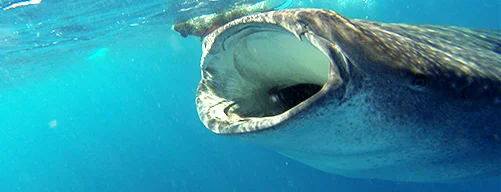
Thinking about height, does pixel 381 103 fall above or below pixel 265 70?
above

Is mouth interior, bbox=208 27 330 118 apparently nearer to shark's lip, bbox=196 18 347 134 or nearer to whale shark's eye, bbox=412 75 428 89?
shark's lip, bbox=196 18 347 134

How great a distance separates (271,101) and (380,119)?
1091 mm

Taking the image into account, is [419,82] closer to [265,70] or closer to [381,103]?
[381,103]

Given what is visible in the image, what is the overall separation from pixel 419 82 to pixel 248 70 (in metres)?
1.19

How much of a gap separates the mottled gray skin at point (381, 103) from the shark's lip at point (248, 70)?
0.02 meters

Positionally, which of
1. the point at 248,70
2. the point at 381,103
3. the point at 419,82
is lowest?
the point at 248,70

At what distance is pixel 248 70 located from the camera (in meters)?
2.36

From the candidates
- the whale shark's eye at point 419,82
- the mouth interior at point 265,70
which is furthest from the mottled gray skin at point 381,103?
the mouth interior at point 265,70

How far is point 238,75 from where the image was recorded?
2316 millimetres

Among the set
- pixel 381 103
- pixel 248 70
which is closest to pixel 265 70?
pixel 248 70

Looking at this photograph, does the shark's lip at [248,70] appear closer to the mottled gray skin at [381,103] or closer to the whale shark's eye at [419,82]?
the mottled gray skin at [381,103]

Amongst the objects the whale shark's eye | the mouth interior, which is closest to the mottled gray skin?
the whale shark's eye

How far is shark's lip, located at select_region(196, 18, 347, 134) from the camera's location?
74.5 inches

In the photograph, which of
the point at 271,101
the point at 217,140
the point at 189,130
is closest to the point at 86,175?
the point at 189,130
